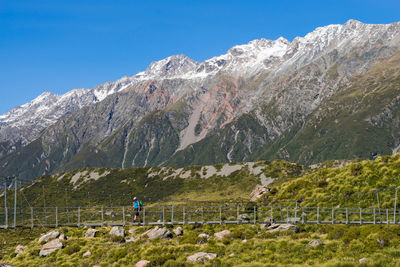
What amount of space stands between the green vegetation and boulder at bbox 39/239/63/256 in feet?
1.81

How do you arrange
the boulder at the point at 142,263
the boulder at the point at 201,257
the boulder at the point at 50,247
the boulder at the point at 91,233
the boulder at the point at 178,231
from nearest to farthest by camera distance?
the boulder at the point at 201,257, the boulder at the point at 142,263, the boulder at the point at 50,247, the boulder at the point at 178,231, the boulder at the point at 91,233

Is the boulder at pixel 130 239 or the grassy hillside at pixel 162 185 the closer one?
the boulder at pixel 130 239

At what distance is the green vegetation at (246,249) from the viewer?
Result: 29188 millimetres

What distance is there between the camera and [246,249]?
33.0 m

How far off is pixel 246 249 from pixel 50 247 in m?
21.0

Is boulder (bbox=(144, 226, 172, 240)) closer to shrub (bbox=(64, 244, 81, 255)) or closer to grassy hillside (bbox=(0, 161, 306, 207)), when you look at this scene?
shrub (bbox=(64, 244, 81, 255))

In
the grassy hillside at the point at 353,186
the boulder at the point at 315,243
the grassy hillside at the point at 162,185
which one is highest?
the grassy hillside at the point at 353,186

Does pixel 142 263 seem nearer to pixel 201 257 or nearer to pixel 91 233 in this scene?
pixel 201 257

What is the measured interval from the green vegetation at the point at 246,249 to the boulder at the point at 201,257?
0.43 m

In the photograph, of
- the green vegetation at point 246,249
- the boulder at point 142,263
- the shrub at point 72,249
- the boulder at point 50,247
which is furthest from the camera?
the boulder at point 50,247

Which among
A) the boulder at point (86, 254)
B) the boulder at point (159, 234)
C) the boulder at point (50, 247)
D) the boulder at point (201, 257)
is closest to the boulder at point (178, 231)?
the boulder at point (159, 234)

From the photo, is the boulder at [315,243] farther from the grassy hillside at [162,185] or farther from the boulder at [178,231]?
the grassy hillside at [162,185]

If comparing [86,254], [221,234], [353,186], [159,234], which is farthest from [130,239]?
[353,186]

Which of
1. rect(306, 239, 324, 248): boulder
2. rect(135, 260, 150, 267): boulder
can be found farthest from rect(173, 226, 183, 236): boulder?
rect(306, 239, 324, 248): boulder
